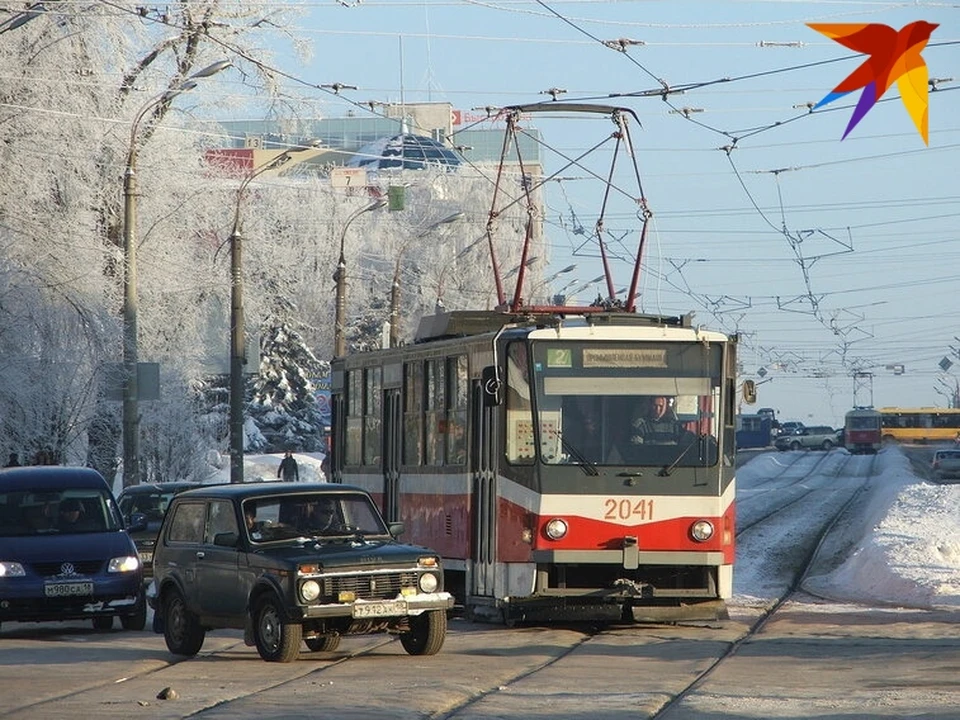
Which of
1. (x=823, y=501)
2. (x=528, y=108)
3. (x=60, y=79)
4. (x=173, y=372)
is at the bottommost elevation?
(x=823, y=501)

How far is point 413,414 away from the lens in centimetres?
2039

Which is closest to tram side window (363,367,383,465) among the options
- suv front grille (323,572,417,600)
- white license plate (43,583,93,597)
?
white license plate (43,583,93,597)

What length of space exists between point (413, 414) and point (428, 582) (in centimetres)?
553

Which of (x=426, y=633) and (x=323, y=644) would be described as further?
(x=323, y=644)

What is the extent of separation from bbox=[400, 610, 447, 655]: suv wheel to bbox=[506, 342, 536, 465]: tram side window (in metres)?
2.99

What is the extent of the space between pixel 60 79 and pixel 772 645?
22.9 metres

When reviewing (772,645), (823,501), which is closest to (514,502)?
(772,645)

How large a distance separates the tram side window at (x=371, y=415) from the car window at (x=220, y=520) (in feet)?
17.5

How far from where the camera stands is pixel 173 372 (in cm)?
4147

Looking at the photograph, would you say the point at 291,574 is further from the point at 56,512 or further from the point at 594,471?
the point at 56,512

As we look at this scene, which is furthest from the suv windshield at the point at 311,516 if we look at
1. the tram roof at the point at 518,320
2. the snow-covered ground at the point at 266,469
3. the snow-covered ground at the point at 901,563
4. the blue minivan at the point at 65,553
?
the snow-covered ground at the point at 266,469

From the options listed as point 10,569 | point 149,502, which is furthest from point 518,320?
point 149,502

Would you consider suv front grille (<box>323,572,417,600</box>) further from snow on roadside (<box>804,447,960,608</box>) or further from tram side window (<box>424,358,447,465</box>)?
snow on roadside (<box>804,447,960,608</box>)

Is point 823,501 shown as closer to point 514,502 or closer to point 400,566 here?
point 514,502
